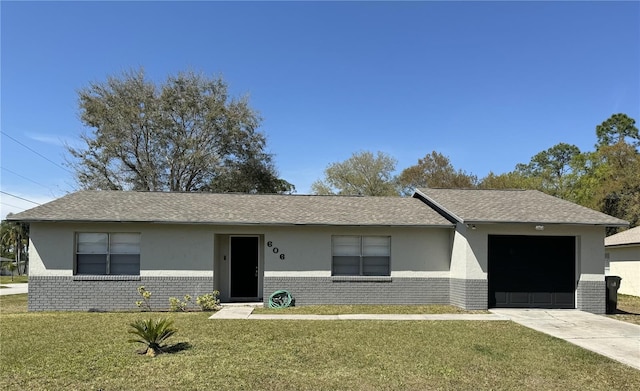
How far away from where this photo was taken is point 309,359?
7969 mm

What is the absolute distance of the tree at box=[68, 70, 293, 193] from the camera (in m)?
31.5

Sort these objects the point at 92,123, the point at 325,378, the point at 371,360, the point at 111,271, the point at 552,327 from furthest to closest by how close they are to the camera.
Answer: the point at 92,123, the point at 111,271, the point at 552,327, the point at 371,360, the point at 325,378

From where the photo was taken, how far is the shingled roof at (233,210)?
1430cm

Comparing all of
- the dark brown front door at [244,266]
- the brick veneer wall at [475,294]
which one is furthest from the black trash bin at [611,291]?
the dark brown front door at [244,266]

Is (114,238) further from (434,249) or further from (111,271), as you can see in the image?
(434,249)

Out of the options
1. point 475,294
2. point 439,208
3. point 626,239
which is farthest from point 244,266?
point 626,239

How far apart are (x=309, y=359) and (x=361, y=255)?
747 cm

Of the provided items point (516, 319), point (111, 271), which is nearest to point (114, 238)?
point (111, 271)

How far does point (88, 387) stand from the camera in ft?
21.1

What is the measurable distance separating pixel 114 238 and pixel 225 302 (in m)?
3.99

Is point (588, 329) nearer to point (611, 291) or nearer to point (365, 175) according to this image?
point (611, 291)

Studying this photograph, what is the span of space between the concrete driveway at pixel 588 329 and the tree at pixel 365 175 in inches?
1338

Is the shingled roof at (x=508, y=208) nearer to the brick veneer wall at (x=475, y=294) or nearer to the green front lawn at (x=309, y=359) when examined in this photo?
the brick veneer wall at (x=475, y=294)

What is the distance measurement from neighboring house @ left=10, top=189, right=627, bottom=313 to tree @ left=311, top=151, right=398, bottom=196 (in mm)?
31929
